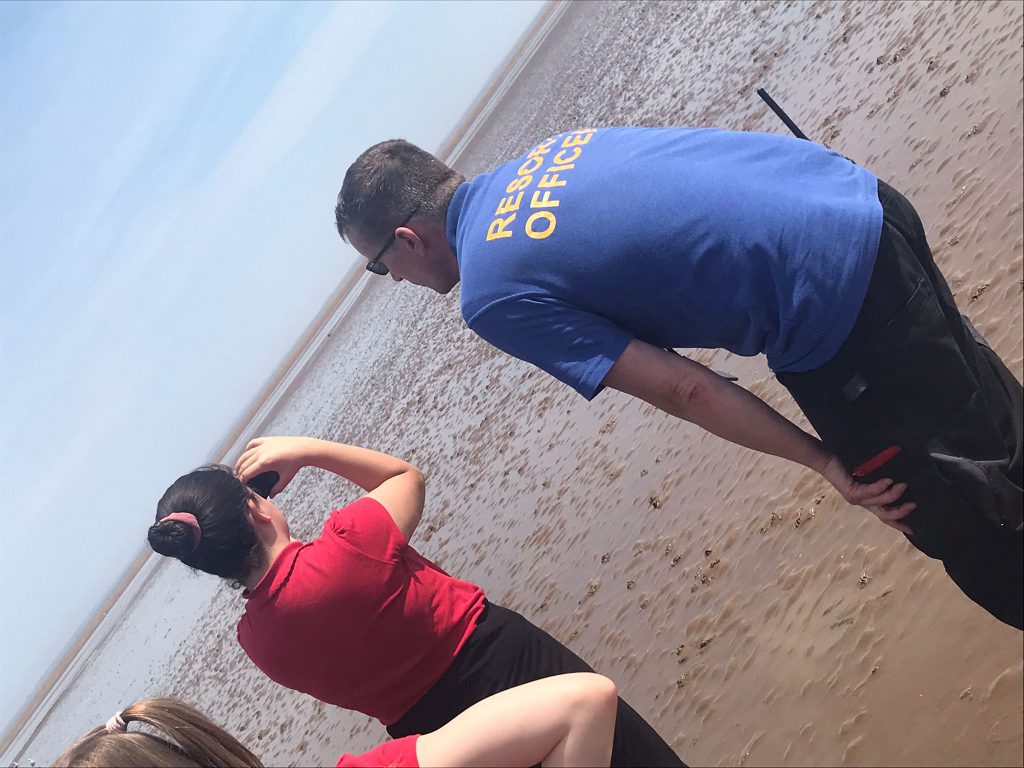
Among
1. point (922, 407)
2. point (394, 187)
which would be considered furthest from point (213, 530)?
point (922, 407)

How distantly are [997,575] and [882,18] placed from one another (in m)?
8.34

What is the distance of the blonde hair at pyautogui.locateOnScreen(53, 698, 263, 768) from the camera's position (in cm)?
133

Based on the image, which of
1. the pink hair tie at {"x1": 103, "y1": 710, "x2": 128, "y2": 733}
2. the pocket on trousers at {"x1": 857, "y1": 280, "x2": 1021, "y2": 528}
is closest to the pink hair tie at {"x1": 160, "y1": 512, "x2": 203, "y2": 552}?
the pink hair tie at {"x1": 103, "y1": 710, "x2": 128, "y2": 733}

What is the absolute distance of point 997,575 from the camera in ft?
7.03

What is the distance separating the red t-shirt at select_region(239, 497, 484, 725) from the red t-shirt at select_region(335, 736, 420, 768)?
564 mm

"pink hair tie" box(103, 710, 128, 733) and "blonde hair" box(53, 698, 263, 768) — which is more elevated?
"blonde hair" box(53, 698, 263, 768)

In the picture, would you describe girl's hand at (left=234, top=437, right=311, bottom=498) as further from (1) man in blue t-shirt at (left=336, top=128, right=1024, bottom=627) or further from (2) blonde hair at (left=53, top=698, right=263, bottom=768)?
(2) blonde hair at (left=53, top=698, right=263, bottom=768)

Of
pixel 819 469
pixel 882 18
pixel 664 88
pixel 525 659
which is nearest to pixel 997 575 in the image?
pixel 819 469

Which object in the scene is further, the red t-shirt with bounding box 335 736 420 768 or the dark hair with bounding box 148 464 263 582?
the dark hair with bounding box 148 464 263 582

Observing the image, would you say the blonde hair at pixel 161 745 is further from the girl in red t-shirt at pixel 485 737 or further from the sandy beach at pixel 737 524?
the sandy beach at pixel 737 524

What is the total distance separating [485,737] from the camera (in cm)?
137

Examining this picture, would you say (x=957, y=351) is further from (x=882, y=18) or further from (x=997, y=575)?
(x=882, y=18)

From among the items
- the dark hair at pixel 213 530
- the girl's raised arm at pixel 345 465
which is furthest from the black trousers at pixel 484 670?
the dark hair at pixel 213 530

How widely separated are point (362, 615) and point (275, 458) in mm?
605
